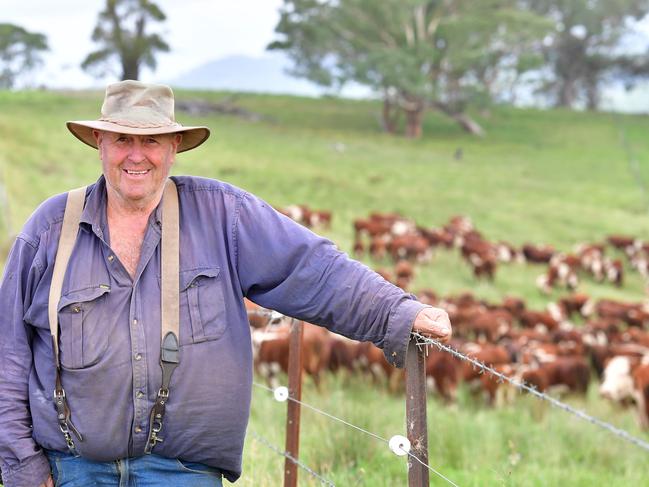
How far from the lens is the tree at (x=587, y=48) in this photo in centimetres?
5556

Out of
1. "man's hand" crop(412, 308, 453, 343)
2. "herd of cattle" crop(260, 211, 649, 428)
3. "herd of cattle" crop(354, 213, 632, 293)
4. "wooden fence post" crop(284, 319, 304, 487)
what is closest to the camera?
"man's hand" crop(412, 308, 453, 343)

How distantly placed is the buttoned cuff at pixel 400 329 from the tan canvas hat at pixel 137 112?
101 centimetres

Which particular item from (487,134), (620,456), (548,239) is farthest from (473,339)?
(487,134)

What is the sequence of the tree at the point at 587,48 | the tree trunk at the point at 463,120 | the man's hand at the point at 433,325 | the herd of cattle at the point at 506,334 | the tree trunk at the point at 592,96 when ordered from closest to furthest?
1. the man's hand at the point at 433,325
2. the herd of cattle at the point at 506,334
3. the tree trunk at the point at 463,120
4. the tree at the point at 587,48
5. the tree trunk at the point at 592,96

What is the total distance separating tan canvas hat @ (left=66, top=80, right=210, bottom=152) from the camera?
3.04 m

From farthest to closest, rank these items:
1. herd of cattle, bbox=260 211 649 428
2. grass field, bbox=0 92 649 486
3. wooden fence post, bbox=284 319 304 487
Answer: herd of cattle, bbox=260 211 649 428 < grass field, bbox=0 92 649 486 < wooden fence post, bbox=284 319 304 487

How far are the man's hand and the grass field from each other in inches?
34.9

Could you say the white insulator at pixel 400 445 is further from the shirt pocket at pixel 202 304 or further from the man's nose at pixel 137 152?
the man's nose at pixel 137 152

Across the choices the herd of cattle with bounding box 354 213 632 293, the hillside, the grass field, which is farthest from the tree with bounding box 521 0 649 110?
the herd of cattle with bounding box 354 213 632 293

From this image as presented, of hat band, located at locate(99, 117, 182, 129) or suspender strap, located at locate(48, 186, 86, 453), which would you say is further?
hat band, located at locate(99, 117, 182, 129)

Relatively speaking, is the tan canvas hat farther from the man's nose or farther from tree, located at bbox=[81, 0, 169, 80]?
tree, located at bbox=[81, 0, 169, 80]

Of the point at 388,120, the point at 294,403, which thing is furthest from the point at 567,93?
the point at 294,403

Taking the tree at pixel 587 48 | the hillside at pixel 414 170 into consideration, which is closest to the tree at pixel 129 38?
the hillside at pixel 414 170

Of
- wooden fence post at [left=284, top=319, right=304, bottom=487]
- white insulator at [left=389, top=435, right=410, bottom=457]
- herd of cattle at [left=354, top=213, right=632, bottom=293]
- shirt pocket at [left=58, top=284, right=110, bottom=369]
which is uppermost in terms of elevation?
shirt pocket at [left=58, top=284, right=110, bottom=369]
